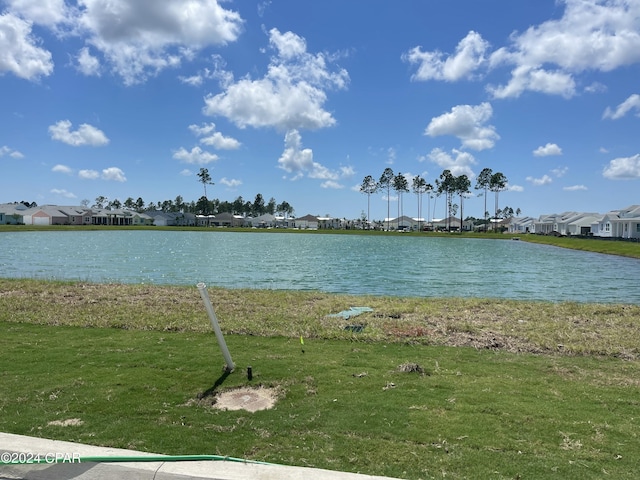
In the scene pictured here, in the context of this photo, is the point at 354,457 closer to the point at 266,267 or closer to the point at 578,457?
the point at 578,457

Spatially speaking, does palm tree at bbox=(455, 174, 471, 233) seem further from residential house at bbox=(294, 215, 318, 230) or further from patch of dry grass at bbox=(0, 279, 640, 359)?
patch of dry grass at bbox=(0, 279, 640, 359)

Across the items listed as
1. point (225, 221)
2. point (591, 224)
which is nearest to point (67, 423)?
point (591, 224)

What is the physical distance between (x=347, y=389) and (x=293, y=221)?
181840 mm

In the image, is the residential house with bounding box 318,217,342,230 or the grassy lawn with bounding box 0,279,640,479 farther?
the residential house with bounding box 318,217,342,230

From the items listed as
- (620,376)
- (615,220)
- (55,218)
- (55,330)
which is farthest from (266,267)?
(55,218)

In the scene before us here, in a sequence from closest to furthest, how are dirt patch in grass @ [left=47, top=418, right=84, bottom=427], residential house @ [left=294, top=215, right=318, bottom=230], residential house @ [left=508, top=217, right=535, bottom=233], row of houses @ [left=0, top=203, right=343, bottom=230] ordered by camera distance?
dirt patch in grass @ [left=47, top=418, right=84, bottom=427] < row of houses @ [left=0, top=203, right=343, bottom=230] < residential house @ [left=508, top=217, right=535, bottom=233] < residential house @ [left=294, top=215, right=318, bottom=230]

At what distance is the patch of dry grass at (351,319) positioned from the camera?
34.7ft

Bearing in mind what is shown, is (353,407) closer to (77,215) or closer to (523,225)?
(77,215)

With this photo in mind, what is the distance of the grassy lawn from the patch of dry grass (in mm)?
94

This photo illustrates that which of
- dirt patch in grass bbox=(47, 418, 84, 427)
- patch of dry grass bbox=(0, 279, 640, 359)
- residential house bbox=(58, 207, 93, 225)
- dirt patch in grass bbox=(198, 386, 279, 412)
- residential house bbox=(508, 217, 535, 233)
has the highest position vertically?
residential house bbox=(58, 207, 93, 225)

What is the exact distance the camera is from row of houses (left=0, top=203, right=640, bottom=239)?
92188 millimetres

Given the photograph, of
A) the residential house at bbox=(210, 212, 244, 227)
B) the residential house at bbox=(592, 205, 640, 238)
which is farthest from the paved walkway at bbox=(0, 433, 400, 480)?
the residential house at bbox=(210, 212, 244, 227)

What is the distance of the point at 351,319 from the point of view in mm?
12984

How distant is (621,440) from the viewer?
16.8 ft
